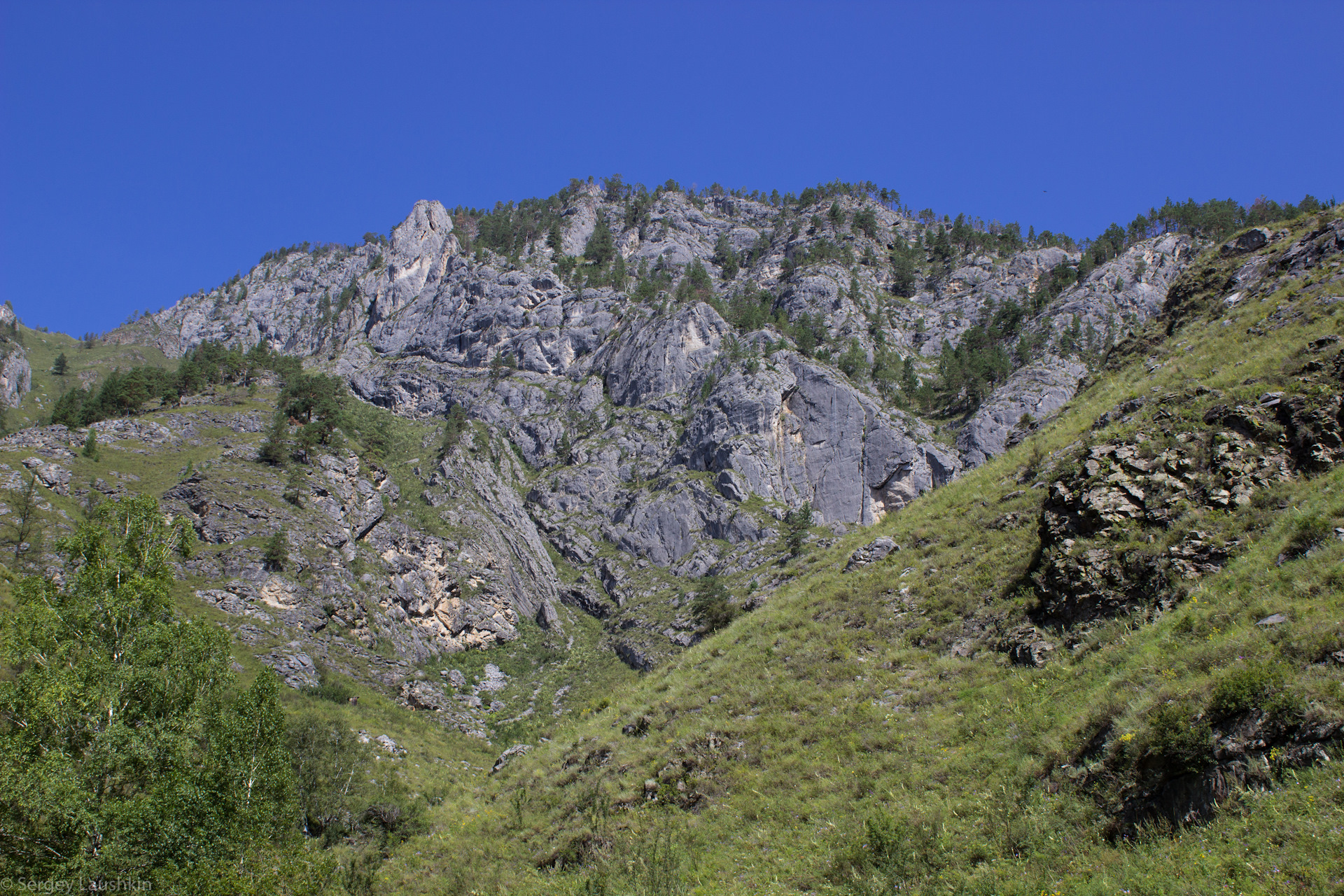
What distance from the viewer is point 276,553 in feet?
211

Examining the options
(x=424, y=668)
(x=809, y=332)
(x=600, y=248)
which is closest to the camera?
(x=424, y=668)

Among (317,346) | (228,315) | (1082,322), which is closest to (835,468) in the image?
(1082,322)

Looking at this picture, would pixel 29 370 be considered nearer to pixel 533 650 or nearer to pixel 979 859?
pixel 533 650

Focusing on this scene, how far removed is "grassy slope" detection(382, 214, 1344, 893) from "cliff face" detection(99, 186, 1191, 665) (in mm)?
54377

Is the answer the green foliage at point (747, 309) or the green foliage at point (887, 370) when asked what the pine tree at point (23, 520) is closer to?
the green foliage at point (747, 309)

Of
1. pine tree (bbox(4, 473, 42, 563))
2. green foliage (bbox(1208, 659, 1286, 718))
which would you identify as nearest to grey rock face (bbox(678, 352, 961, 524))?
pine tree (bbox(4, 473, 42, 563))

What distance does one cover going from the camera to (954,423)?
350 ft

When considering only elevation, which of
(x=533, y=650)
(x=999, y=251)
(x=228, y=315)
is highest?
(x=228, y=315)

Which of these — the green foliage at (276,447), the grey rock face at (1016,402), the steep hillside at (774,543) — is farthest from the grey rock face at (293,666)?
the grey rock face at (1016,402)

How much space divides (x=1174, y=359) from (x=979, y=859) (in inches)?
904

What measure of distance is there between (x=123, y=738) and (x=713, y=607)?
39859 mm

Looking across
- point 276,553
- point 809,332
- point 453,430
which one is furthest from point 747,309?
point 276,553

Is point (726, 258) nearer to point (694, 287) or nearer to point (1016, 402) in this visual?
point (694, 287)

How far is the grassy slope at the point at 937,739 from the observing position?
8.68 meters
